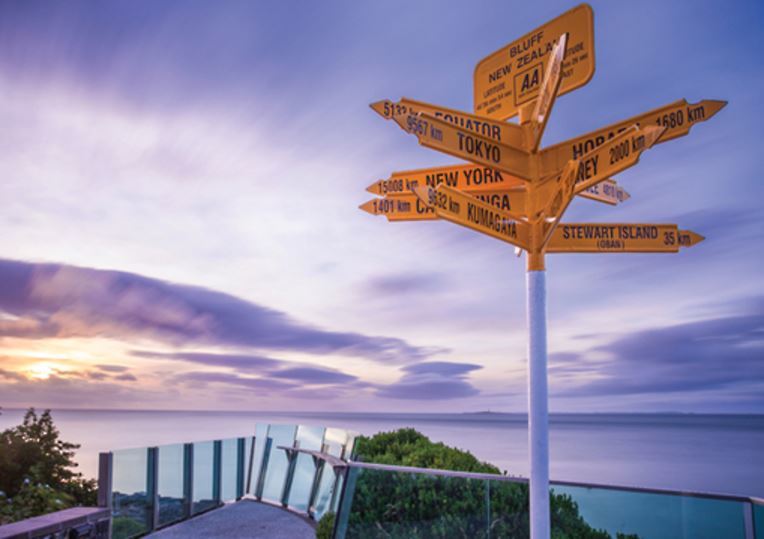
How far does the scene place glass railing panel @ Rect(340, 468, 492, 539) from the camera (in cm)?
505

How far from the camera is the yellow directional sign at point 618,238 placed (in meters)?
4.52

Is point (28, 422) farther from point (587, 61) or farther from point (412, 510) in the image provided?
point (587, 61)

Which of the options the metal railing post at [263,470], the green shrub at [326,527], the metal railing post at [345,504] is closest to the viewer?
the metal railing post at [345,504]

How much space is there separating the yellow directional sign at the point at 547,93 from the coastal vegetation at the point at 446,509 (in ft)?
8.69

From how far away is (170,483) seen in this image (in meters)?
9.00

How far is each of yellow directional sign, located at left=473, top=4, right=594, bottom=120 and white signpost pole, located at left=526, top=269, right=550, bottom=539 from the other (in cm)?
160

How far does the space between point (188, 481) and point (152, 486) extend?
42.5 inches

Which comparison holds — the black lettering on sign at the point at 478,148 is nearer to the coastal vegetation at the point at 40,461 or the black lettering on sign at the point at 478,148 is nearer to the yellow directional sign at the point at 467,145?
the yellow directional sign at the point at 467,145

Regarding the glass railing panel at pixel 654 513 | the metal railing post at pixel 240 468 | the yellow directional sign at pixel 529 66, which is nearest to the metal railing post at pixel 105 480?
the metal railing post at pixel 240 468

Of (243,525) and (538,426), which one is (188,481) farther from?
(538,426)

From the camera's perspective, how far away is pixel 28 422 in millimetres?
13250

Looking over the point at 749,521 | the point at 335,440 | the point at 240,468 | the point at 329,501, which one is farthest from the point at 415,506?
the point at 240,468

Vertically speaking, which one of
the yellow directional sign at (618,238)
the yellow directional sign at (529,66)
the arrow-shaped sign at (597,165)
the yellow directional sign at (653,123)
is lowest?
the yellow directional sign at (618,238)

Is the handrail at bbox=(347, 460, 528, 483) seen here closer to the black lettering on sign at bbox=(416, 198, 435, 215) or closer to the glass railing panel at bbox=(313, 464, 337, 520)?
the black lettering on sign at bbox=(416, 198, 435, 215)
